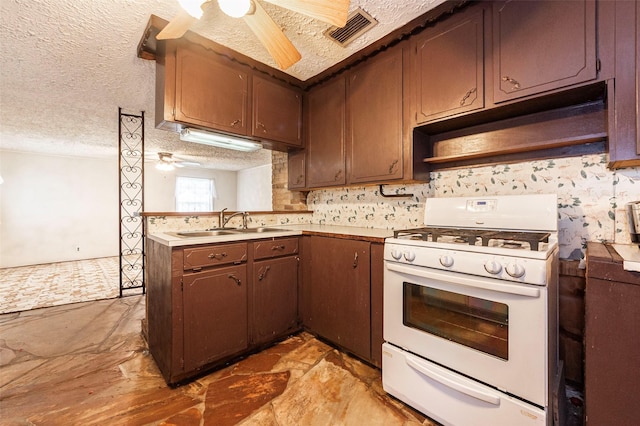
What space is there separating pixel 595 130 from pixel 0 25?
12.2 ft

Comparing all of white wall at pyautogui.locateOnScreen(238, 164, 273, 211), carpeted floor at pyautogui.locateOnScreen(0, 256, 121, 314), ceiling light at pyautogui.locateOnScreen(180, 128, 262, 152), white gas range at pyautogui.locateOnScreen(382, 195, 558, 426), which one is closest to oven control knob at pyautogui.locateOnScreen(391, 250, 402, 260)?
white gas range at pyautogui.locateOnScreen(382, 195, 558, 426)

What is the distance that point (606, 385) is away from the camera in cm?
104

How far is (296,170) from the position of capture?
9.26 feet

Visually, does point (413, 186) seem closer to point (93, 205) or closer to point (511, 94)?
point (511, 94)

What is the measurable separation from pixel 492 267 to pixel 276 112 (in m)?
2.08

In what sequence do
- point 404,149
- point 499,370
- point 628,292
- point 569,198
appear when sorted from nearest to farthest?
point 628,292 < point 499,370 < point 569,198 < point 404,149

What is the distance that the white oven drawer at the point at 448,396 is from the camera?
1.16m

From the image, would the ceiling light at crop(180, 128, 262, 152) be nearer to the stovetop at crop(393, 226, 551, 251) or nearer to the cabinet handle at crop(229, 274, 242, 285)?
the cabinet handle at crop(229, 274, 242, 285)

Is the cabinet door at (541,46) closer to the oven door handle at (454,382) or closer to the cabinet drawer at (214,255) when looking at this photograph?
the oven door handle at (454,382)

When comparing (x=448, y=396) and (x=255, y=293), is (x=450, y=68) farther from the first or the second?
(x=255, y=293)

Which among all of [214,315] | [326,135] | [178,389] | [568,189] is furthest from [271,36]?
[178,389]

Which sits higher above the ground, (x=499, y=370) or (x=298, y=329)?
(x=499, y=370)

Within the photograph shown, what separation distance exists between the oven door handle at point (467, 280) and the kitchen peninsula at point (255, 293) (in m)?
0.30

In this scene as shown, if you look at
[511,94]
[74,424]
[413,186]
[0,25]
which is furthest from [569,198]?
[0,25]
